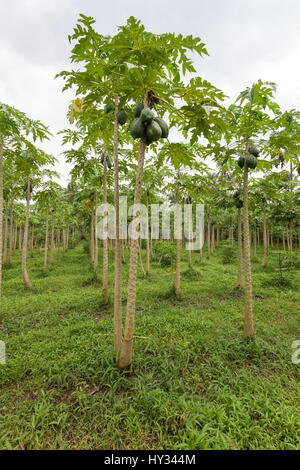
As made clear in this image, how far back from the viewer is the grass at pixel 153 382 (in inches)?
101

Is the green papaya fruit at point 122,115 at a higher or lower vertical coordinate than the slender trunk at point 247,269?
higher

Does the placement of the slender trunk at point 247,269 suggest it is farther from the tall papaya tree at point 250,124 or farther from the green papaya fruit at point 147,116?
the green papaya fruit at point 147,116

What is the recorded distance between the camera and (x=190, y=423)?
2.62 m

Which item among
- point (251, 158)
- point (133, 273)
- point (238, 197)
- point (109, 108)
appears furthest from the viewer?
point (238, 197)

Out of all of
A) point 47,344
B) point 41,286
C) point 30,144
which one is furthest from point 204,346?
point 41,286

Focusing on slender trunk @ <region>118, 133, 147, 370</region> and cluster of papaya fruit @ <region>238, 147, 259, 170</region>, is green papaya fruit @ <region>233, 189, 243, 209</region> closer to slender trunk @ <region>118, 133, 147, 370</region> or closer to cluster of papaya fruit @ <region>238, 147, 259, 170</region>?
cluster of papaya fruit @ <region>238, 147, 259, 170</region>

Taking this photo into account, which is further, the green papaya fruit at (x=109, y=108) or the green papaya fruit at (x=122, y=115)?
the green papaya fruit at (x=109, y=108)

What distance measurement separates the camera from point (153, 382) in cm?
348

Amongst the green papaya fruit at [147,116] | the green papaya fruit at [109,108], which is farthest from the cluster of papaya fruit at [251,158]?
the green papaya fruit at [109,108]

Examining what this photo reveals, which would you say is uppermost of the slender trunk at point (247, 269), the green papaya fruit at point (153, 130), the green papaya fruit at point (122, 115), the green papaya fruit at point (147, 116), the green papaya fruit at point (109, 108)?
the green papaya fruit at point (109, 108)

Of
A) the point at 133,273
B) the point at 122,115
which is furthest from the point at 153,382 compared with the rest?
the point at 122,115

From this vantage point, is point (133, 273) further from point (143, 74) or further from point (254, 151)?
point (254, 151)

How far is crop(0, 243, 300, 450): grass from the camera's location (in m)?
2.57
